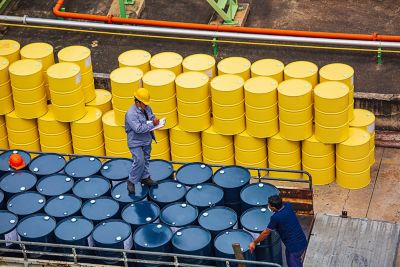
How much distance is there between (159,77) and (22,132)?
2.67 m

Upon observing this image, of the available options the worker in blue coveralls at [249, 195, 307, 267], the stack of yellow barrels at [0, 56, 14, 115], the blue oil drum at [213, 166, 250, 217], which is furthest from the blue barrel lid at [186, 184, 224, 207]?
the stack of yellow barrels at [0, 56, 14, 115]

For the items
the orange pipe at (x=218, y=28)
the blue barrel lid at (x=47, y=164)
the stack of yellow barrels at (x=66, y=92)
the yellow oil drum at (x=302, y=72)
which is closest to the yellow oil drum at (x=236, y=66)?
the yellow oil drum at (x=302, y=72)

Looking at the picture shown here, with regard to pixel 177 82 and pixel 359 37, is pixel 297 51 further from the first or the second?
pixel 177 82

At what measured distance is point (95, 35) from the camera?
21.0 meters

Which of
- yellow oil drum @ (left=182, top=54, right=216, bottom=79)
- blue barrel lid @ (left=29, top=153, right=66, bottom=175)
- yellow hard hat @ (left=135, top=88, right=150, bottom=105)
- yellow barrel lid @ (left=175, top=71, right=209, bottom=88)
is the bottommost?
yellow oil drum @ (left=182, top=54, right=216, bottom=79)

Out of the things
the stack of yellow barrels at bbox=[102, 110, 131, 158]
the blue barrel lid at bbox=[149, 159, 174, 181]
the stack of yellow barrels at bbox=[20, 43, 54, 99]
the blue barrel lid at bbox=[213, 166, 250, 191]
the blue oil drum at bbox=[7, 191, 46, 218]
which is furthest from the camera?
the stack of yellow barrels at bbox=[20, 43, 54, 99]

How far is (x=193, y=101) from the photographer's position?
57.0 ft

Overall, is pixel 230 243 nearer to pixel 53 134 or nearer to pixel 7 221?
pixel 7 221

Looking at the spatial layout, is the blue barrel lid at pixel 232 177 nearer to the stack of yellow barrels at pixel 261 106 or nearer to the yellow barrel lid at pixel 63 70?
the stack of yellow barrels at pixel 261 106

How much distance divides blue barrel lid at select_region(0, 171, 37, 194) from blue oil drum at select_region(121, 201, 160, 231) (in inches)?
60.6

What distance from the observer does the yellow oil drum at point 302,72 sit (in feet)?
57.3

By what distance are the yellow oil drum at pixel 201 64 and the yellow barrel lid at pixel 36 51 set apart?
7.92ft

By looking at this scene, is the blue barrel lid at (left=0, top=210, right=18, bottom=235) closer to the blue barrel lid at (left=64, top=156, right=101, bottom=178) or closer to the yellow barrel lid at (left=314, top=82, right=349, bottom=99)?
the blue barrel lid at (left=64, top=156, right=101, bottom=178)

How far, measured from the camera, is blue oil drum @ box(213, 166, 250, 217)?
14.8 meters
